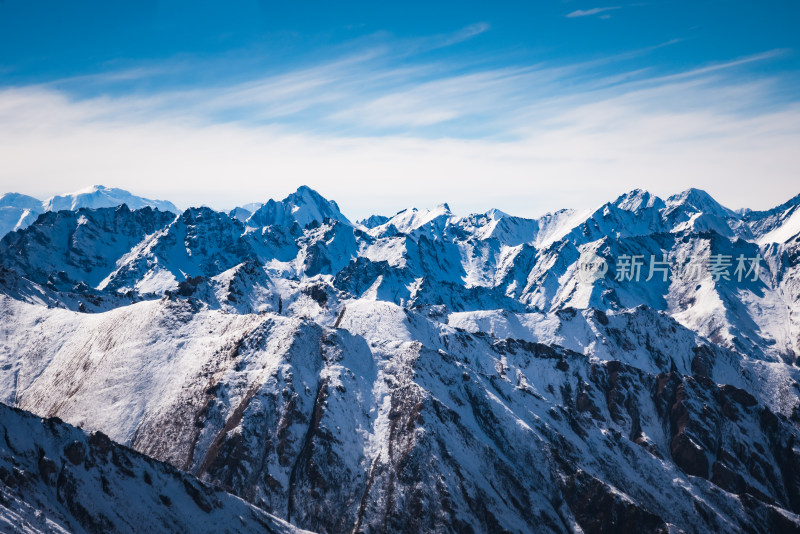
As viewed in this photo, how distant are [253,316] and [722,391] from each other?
156m

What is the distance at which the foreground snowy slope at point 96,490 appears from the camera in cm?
7469

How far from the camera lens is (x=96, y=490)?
8306 centimetres

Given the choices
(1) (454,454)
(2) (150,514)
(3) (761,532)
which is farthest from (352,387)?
(3) (761,532)

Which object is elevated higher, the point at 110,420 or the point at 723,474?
the point at 110,420

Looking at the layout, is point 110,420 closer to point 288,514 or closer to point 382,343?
point 288,514

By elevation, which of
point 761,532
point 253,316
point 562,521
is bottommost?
point 761,532

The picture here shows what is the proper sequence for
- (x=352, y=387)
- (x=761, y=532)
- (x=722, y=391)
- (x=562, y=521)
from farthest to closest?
1. (x=722, y=391)
2. (x=352, y=387)
3. (x=761, y=532)
4. (x=562, y=521)

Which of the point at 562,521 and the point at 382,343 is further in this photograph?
the point at 382,343

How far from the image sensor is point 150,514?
85.5 meters

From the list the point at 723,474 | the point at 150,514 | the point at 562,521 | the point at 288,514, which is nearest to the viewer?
the point at 150,514

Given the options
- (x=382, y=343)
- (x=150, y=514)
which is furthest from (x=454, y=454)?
(x=150, y=514)

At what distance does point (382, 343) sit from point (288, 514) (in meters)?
60.4

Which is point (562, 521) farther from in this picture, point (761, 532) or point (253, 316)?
point (253, 316)

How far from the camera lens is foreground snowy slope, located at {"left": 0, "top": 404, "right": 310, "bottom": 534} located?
245ft
